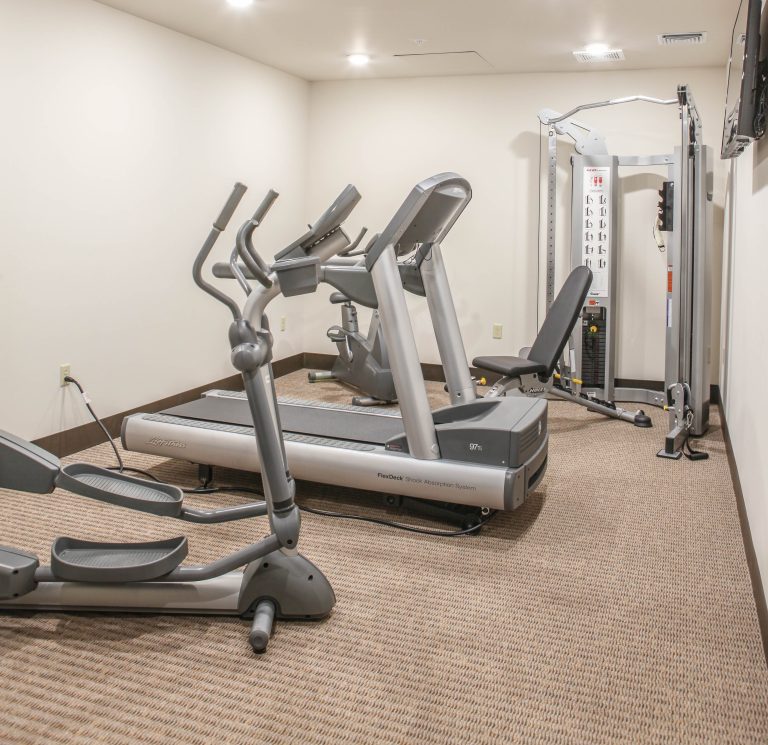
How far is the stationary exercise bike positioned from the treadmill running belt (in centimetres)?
107

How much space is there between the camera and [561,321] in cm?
419

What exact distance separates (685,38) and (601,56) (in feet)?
1.97

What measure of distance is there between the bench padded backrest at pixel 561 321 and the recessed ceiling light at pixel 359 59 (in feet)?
6.45

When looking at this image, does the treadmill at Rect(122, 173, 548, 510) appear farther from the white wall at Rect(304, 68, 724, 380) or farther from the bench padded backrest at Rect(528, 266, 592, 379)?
the white wall at Rect(304, 68, 724, 380)

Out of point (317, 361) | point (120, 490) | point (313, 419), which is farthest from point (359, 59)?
point (120, 490)

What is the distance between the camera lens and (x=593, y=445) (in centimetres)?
419

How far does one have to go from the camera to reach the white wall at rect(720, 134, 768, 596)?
2453 millimetres

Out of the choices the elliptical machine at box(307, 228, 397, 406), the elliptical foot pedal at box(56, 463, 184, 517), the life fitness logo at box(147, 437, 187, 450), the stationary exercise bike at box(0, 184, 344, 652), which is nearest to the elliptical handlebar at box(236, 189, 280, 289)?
the stationary exercise bike at box(0, 184, 344, 652)

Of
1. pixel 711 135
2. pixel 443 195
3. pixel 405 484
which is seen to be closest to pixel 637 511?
pixel 405 484

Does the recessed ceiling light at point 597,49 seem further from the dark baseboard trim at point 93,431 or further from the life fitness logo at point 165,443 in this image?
the life fitness logo at point 165,443

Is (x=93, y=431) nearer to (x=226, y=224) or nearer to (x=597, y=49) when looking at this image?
(x=226, y=224)

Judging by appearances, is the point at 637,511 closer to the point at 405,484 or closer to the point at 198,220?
the point at 405,484

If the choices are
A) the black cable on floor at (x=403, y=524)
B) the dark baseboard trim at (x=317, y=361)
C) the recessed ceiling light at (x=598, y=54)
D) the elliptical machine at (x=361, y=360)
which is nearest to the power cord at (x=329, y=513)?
the black cable on floor at (x=403, y=524)

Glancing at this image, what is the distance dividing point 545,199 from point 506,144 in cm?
48
